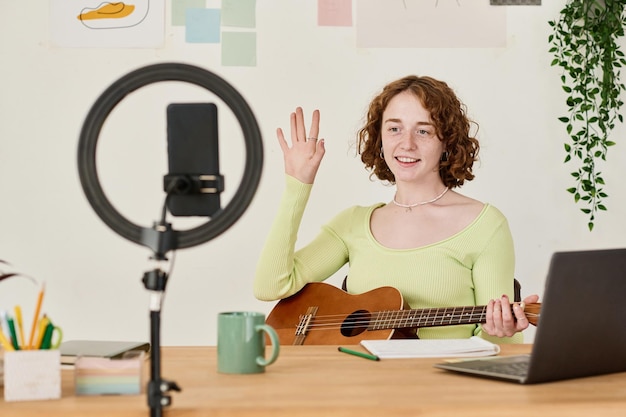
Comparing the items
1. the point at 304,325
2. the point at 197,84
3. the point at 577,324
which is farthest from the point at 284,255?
the point at 197,84

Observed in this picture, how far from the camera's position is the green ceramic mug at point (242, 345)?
4.15 ft

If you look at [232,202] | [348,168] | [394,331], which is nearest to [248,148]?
[232,202]

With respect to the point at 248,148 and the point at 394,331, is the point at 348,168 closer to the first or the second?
the point at 394,331

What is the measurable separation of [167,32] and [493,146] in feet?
4.02

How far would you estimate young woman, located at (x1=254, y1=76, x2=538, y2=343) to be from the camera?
2229 mm

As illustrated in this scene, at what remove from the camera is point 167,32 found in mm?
3008

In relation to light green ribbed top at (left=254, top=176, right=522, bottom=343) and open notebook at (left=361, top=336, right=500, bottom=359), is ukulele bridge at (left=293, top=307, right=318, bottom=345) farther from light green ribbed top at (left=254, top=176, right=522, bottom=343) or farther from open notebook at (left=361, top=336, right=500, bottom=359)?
open notebook at (left=361, top=336, right=500, bottom=359)

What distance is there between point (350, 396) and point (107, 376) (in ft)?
1.04

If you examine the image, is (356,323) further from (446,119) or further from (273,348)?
(273,348)

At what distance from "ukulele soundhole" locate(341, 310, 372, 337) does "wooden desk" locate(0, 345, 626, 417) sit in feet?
2.49

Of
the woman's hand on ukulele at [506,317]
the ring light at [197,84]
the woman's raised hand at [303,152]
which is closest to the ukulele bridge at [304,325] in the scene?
the woman's raised hand at [303,152]

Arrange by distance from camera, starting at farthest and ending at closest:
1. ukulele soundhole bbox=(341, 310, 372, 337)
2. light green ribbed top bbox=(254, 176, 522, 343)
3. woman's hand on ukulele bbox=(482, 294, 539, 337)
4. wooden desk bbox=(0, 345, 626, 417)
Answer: light green ribbed top bbox=(254, 176, 522, 343), ukulele soundhole bbox=(341, 310, 372, 337), woman's hand on ukulele bbox=(482, 294, 539, 337), wooden desk bbox=(0, 345, 626, 417)

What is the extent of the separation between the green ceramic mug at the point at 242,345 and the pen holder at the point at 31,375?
0.88 feet

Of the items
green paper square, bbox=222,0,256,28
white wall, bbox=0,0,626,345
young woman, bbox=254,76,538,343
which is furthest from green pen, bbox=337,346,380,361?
green paper square, bbox=222,0,256,28
